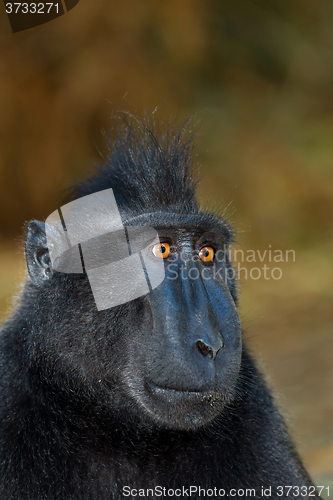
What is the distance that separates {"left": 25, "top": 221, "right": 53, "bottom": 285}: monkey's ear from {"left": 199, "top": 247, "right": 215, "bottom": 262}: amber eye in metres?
0.90

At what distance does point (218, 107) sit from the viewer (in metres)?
11.5

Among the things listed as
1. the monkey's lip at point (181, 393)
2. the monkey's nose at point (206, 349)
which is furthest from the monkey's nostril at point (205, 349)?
the monkey's lip at point (181, 393)

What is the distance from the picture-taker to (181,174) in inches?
152

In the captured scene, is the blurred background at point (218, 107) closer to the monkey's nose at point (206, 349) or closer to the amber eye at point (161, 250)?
the amber eye at point (161, 250)

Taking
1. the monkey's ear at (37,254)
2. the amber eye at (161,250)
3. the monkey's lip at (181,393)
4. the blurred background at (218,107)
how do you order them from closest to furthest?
1. the monkey's lip at (181,393)
2. the amber eye at (161,250)
3. the monkey's ear at (37,254)
4. the blurred background at (218,107)

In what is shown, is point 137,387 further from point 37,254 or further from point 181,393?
point 37,254

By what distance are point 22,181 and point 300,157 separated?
569cm

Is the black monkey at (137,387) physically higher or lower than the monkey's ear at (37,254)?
lower

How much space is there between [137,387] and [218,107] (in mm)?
9367

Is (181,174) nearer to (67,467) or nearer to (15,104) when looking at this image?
(67,467)

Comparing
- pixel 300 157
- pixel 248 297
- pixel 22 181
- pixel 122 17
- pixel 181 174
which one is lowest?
pixel 248 297

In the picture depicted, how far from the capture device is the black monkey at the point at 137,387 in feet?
9.53

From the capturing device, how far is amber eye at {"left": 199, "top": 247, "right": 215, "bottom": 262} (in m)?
3.38

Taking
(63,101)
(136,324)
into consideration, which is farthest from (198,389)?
(63,101)
